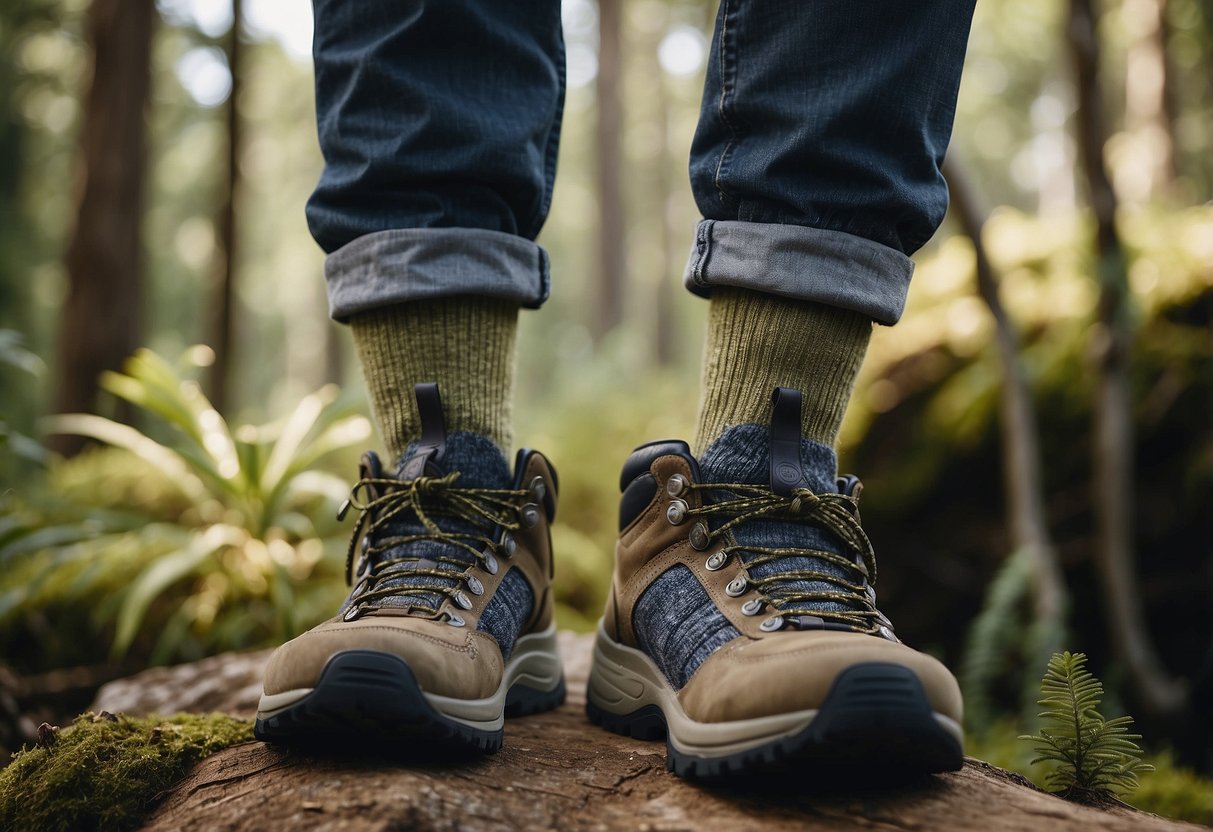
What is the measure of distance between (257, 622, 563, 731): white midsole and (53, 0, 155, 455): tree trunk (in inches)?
169

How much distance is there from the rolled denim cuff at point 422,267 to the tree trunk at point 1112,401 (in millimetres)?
2162

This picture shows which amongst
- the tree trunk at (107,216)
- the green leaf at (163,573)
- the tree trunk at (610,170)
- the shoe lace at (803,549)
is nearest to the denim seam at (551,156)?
the shoe lace at (803,549)

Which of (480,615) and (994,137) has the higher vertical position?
(994,137)

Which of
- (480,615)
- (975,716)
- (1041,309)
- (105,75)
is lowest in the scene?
(975,716)

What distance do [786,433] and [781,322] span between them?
0.16m

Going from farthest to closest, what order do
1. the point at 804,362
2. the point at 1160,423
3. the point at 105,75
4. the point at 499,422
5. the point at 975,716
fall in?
1. the point at 105,75
2. the point at 1160,423
3. the point at 975,716
4. the point at 499,422
5. the point at 804,362

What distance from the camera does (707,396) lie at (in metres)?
1.29

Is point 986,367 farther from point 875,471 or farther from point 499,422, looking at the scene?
point 499,422

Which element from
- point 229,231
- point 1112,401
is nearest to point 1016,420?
point 1112,401

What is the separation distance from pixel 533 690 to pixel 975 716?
5.11 feet

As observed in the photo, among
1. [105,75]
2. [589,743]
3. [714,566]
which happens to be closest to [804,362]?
[714,566]

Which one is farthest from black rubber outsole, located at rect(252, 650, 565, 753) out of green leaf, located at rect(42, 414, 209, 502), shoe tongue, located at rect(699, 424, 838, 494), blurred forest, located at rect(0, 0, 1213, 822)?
green leaf, located at rect(42, 414, 209, 502)

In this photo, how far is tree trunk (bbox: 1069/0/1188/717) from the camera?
101 inches

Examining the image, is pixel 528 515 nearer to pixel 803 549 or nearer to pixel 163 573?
pixel 803 549
